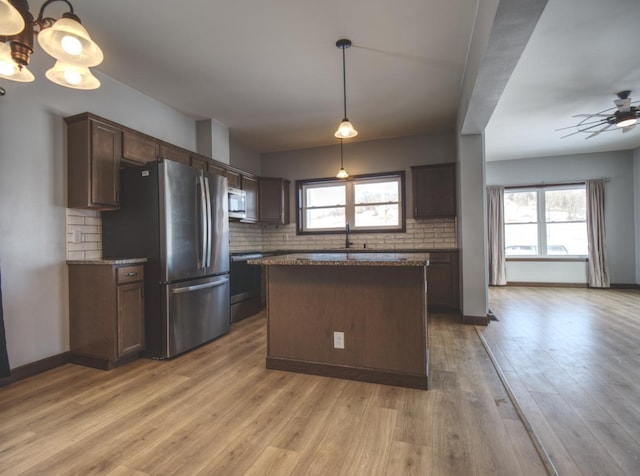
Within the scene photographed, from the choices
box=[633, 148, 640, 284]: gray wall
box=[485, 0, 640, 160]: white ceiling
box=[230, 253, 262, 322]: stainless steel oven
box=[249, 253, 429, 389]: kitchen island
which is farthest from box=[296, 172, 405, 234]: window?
box=[633, 148, 640, 284]: gray wall

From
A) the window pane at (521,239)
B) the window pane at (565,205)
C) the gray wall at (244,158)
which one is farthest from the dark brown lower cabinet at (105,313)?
the window pane at (565,205)

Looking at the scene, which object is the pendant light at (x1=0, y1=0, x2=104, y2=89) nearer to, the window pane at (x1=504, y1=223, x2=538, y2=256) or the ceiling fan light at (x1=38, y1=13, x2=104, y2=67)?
the ceiling fan light at (x1=38, y1=13, x2=104, y2=67)

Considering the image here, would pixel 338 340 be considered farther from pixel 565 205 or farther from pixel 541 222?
pixel 565 205

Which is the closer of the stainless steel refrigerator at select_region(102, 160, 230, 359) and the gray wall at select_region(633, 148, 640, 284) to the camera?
the stainless steel refrigerator at select_region(102, 160, 230, 359)

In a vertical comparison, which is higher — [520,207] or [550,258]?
[520,207]

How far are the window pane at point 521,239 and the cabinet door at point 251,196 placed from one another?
5.46 meters

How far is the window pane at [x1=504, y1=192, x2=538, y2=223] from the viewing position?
22.1 ft

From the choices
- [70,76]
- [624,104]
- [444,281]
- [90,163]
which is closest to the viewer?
[70,76]

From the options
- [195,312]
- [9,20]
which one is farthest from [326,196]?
[9,20]

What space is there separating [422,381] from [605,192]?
666cm

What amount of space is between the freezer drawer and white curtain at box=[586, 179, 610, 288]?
7066mm

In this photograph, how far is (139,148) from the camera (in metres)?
3.12

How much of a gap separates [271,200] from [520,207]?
5418mm

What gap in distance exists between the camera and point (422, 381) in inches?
86.4
